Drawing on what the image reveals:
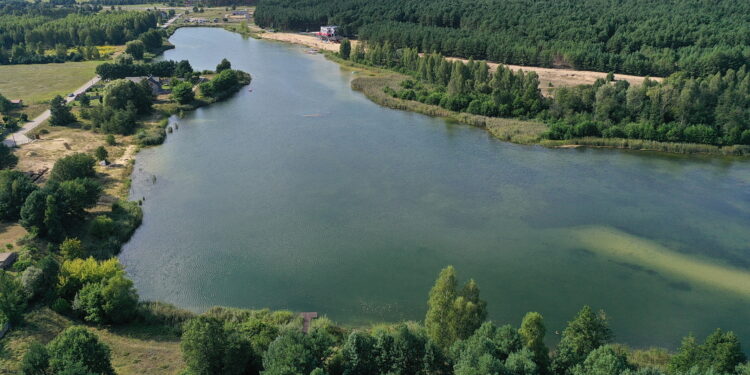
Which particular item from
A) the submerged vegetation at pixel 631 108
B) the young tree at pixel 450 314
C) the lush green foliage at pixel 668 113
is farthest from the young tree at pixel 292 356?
the lush green foliage at pixel 668 113

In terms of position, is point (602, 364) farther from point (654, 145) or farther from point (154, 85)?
point (154, 85)

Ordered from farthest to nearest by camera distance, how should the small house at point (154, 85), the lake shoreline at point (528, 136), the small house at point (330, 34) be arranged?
the small house at point (330, 34) < the small house at point (154, 85) < the lake shoreline at point (528, 136)

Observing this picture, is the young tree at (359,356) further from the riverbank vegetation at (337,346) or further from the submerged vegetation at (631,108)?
the submerged vegetation at (631,108)

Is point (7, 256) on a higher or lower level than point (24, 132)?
lower

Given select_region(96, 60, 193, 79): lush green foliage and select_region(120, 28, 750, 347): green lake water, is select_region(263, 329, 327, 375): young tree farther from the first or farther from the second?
select_region(96, 60, 193, 79): lush green foliage

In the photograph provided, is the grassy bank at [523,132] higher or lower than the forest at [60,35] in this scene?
lower

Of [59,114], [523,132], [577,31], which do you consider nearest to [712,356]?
[523,132]

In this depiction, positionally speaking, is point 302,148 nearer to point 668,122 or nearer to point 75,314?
point 75,314
